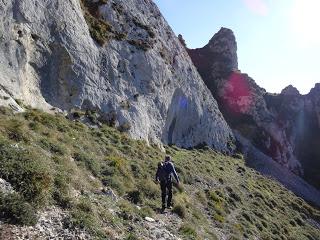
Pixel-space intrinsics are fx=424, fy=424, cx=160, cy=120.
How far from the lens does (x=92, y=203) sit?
1698 centimetres

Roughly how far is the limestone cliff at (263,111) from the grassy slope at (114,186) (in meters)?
42.2

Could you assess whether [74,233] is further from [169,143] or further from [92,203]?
[169,143]

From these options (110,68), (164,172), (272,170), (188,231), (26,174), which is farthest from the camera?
(272,170)

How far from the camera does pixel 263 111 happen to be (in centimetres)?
9612

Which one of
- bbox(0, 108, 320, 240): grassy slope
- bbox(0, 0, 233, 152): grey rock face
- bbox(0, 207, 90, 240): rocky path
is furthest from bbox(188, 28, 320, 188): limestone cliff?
bbox(0, 207, 90, 240): rocky path

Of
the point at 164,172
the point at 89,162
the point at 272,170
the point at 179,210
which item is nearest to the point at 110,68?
the point at 89,162

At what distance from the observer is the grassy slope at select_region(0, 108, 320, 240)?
1486cm

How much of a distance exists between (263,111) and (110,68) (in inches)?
2461

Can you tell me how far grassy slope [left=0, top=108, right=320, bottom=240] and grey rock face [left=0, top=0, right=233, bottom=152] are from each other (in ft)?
10.2

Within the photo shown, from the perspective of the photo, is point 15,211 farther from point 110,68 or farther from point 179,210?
point 110,68

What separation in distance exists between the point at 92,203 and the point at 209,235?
9209 millimetres

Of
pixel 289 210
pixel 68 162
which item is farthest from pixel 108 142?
pixel 289 210

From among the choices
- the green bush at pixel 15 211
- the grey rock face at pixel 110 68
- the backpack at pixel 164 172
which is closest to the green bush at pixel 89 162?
the backpack at pixel 164 172

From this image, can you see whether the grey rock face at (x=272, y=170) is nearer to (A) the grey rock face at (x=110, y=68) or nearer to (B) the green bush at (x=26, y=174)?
(A) the grey rock face at (x=110, y=68)
